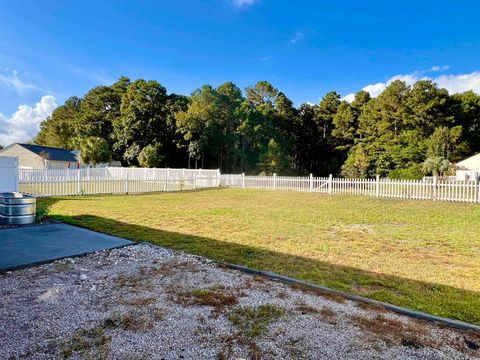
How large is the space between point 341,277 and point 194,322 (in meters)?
2.06

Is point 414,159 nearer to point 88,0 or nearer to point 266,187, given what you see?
point 266,187

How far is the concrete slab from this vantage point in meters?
3.97

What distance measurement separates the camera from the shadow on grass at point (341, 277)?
2881 mm

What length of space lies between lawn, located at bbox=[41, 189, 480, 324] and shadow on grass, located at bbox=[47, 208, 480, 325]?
1 centimetres

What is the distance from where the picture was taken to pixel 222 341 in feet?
7.09

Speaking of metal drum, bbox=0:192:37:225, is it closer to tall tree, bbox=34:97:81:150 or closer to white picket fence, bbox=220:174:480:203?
white picket fence, bbox=220:174:480:203

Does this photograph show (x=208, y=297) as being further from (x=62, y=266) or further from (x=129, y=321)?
(x=62, y=266)

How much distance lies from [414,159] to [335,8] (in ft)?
66.4

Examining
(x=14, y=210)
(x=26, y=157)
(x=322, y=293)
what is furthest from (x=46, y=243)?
(x=26, y=157)

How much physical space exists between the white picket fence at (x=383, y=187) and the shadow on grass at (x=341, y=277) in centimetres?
1135

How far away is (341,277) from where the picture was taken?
3637 millimetres

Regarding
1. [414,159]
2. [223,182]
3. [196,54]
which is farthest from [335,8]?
[414,159]

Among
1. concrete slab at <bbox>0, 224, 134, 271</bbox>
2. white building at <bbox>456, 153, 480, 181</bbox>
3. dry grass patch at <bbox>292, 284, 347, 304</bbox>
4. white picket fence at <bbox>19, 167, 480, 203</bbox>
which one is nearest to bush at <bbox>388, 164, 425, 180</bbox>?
white building at <bbox>456, 153, 480, 181</bbox>

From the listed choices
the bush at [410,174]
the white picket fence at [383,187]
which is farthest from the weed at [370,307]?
the bush at [410,174]
